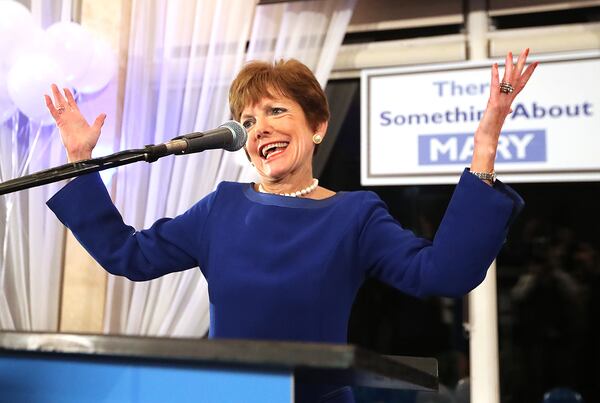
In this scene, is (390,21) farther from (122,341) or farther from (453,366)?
(122,341)

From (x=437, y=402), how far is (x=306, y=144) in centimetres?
191

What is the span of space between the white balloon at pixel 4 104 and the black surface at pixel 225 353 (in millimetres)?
2072

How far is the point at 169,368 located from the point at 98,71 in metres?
2.26

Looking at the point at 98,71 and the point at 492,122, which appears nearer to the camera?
the point at 492,122

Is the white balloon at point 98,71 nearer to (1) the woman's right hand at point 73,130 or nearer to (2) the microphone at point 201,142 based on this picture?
(1) the woman's right hand at point 73,130

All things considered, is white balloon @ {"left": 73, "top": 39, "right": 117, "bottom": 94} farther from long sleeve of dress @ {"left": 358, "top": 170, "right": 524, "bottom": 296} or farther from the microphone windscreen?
long sleeve of dress @ {"left": 358, "top": 170, "right": 524, "bottom": 296}

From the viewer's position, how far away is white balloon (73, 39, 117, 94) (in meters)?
2.80

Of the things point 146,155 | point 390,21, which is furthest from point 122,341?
point 390,21

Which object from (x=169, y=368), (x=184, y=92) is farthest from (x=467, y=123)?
(x=169, y=368)

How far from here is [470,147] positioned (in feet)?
9.43

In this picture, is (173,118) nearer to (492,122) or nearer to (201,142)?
(201,142)

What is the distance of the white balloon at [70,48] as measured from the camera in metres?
2.68

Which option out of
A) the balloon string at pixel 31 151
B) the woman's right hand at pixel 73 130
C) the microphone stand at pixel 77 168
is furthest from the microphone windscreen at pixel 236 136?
the balloon string at pixel 31 151

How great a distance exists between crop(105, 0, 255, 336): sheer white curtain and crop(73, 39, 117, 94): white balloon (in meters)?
0.24
